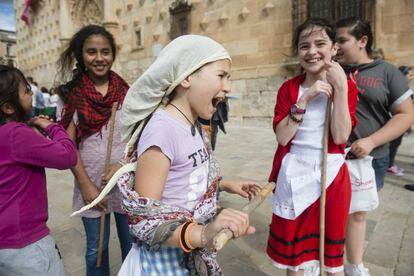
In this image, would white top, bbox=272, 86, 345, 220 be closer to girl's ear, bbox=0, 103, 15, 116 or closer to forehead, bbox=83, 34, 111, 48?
forehead, bbox=83, 34, 111, 48

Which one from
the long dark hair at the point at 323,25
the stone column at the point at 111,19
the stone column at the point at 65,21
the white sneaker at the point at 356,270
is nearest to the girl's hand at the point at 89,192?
the long dark hair at the point at 323,25

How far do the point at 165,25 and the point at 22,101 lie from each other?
484 inches

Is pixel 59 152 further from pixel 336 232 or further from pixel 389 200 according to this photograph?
pixel 389 200

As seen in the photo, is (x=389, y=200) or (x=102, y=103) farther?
(x=389, y=200)

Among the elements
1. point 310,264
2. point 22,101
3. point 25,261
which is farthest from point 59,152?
point 310,264

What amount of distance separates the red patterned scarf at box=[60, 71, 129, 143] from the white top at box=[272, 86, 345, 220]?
3.87 ft

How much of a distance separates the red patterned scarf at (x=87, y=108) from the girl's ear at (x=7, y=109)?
1.65 feet

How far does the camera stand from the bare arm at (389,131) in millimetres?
2090

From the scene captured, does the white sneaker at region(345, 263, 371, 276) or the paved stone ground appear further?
the paved stone ground

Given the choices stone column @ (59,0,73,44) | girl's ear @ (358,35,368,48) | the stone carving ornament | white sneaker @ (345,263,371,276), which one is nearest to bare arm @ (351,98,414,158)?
girl's ear @ (358,35,368,48)

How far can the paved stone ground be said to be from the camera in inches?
108

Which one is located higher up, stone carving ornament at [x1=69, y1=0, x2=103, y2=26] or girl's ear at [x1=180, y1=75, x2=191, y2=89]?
stone carving ornament at [x1=69, y1=0, x2=103, y2=26]

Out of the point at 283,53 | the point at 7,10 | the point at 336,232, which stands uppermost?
the point at 7,10

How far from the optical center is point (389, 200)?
409 centimetres
